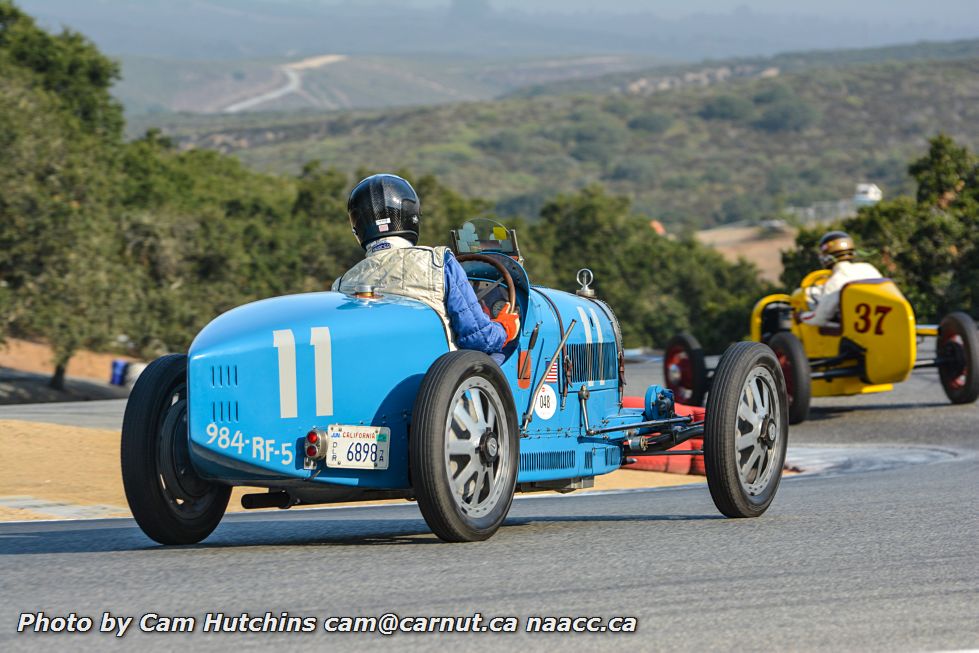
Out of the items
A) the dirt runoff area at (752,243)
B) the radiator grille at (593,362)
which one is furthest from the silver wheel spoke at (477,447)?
the dirt runoff area at (752,243)

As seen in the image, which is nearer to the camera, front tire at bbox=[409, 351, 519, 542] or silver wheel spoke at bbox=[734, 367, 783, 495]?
front tire at bbox=[409, 351, 519, 542]

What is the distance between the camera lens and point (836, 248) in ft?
58.3

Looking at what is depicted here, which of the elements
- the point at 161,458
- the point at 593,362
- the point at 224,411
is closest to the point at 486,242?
the point at 593,362

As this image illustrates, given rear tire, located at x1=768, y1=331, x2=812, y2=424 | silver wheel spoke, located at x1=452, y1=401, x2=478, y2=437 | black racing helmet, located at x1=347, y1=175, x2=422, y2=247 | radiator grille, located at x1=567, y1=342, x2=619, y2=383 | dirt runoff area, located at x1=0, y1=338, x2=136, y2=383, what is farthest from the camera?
dirt runoff area, located at x1=0, y1=338, x2=136, y2=383

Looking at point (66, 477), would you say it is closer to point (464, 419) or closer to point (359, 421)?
point (359, 421)

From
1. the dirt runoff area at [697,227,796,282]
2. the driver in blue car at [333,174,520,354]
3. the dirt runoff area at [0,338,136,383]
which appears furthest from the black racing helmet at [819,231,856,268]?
the dirt runoff area at [697,227,796,282]

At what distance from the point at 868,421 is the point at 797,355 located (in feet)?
6.39

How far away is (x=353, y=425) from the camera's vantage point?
22.7 feet

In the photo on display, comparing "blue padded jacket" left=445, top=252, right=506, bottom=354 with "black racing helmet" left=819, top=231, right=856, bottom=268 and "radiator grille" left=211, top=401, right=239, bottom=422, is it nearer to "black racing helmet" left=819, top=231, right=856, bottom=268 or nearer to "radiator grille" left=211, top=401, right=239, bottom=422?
"radiator grille" left=211, top=401, right=239, bottom=422

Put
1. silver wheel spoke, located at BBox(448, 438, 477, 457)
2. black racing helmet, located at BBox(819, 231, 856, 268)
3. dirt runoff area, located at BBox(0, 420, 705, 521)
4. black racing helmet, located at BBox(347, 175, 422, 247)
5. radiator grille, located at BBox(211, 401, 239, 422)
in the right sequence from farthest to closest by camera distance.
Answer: black racing helmet, located at BBox(819, 231, 856, 268), dirt runoff area, located at BBox(0, 420, 705, 521), black racing helmet, located at BBox(347, 175, 422, 247), silver wheel spoke, located at BBox(448, 438, 477, 457), radiator grille, located at BBox(211, 401, 239, 422)

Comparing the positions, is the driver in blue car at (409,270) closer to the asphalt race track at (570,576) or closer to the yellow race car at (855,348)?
the asphalt race track at (570,576)

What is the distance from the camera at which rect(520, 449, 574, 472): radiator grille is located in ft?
26.1

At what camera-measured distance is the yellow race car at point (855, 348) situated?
56.0 ft

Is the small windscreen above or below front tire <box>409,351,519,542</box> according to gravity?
above
